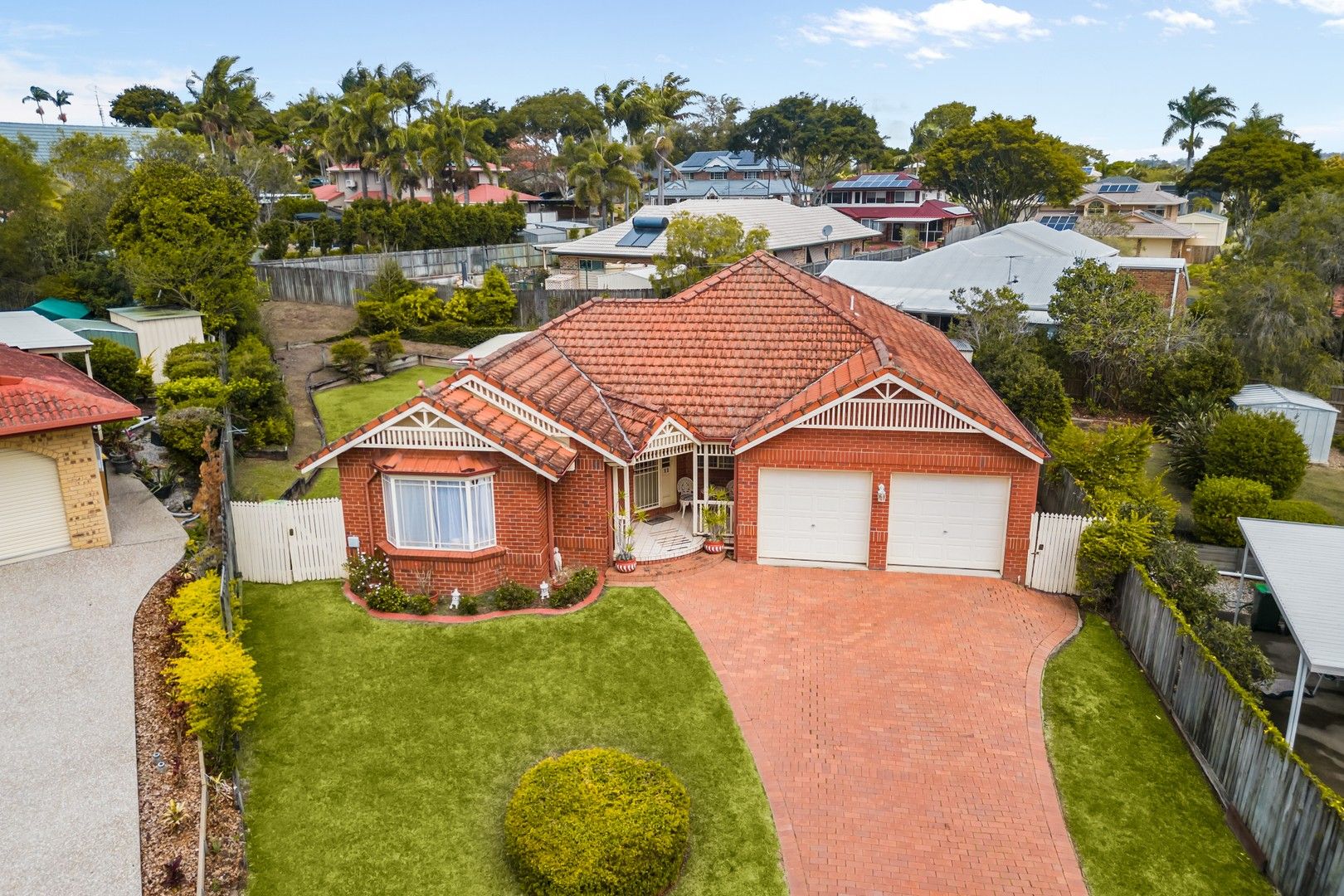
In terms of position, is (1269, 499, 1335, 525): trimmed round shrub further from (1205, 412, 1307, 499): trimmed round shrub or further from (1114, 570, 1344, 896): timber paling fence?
(1114, 570, 1344, 896): timber paling fence

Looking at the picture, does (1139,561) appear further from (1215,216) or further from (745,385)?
(1215,216)

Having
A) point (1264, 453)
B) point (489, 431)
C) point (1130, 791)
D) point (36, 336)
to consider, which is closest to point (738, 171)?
point (1264, 453)

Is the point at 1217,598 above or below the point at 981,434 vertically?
below

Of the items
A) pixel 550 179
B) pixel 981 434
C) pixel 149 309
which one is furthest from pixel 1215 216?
pixel 149 309

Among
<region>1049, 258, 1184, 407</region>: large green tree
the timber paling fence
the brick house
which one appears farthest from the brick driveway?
<region>1049, 258, 1184, 407</region>: large green tree

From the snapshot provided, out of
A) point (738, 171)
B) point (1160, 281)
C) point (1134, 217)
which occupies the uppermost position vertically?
point (738, 171)

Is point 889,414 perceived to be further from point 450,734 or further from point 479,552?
point 450,734
